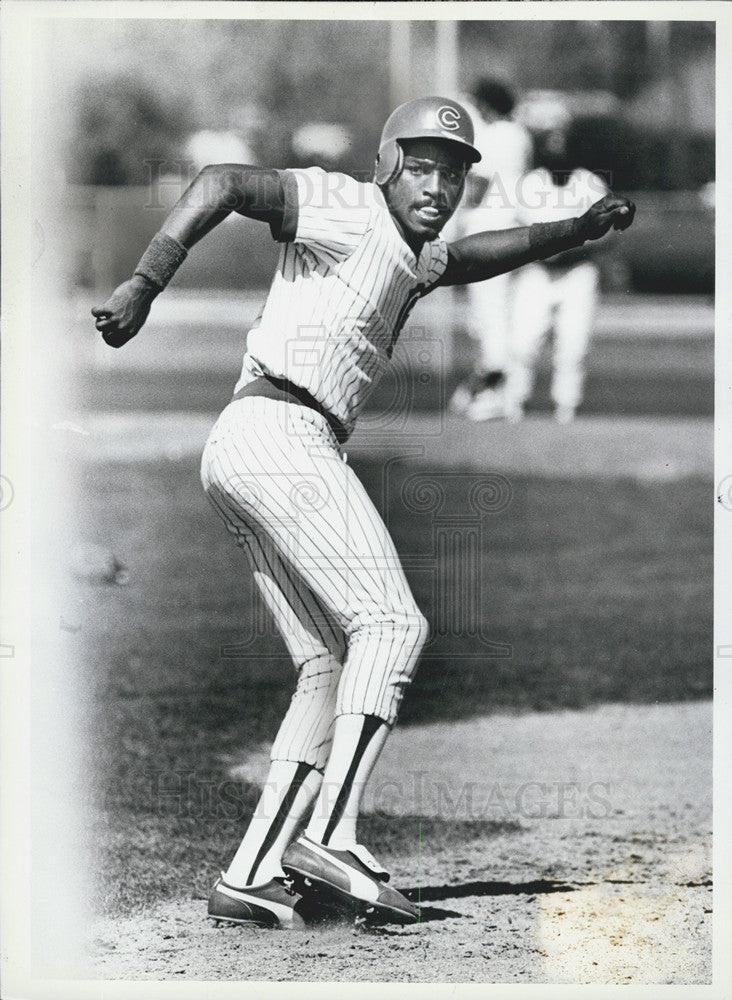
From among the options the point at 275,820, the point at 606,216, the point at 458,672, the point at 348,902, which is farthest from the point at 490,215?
the point at 348,902

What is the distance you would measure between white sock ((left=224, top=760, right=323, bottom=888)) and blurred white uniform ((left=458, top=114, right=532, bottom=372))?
1290 mm

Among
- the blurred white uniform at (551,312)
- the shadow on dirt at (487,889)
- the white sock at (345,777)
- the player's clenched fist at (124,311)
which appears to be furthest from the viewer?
the blurred white uniform at (551,312)

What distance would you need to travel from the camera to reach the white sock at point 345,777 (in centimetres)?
237

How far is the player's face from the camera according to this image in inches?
96.1

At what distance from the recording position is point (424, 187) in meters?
2.45

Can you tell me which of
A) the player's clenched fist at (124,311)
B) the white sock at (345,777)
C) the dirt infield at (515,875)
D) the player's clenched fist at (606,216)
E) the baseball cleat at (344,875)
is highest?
the player's clenched fist at (606,216)

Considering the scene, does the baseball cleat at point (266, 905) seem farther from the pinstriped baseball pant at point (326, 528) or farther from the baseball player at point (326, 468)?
the pinstriped baseball pant at point (326, 528)

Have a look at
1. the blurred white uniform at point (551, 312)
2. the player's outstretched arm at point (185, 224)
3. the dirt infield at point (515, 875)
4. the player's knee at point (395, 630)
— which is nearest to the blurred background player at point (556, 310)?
the blurred white uniform at point (551, 312)

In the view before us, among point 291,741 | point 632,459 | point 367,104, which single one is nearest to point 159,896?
point 291,741

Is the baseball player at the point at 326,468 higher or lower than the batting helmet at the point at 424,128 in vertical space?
lower

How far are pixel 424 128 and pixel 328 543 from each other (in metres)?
0.72

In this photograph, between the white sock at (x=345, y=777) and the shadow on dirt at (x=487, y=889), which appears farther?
the shadow on dirt at (x=487, y=889)

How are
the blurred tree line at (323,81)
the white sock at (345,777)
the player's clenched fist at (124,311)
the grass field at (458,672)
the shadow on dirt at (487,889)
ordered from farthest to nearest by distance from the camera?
the blurred tree line at (323,81) < the shadow on dirt at (487,889) < the grass field at (458,672) < the white sock at (345,777) < the player's clenched fist at (124,311)

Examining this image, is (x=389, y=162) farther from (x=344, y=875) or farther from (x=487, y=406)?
(x=487, y=406)
